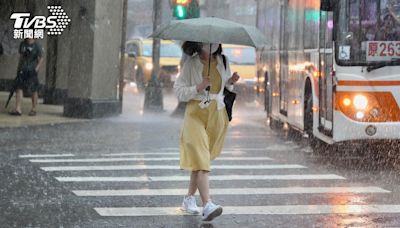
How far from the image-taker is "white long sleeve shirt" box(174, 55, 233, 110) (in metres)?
7.00

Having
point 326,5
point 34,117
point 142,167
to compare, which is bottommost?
point 142,167

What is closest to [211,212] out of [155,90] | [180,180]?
[180,180]

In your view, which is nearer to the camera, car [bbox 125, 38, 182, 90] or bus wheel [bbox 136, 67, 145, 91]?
car [bbox 125, 38, 182, 90]

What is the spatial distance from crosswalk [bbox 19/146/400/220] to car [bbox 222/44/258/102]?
43.2ft

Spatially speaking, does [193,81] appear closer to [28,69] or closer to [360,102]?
[360,102]

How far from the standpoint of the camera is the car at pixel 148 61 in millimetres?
28969

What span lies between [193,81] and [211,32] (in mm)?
541

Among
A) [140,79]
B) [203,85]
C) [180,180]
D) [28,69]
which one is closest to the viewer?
[203,85]

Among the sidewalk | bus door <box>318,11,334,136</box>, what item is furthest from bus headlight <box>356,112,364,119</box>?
the sidewalk

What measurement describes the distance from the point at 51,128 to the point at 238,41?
9.43 m

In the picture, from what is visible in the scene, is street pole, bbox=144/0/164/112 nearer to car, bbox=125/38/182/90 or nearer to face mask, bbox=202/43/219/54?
car, bbox=125/38/182/90

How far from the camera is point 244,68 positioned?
26328mm

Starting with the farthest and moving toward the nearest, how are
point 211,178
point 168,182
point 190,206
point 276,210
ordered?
point 211,178 < point 168,182 < point 276,210 < point 190,206

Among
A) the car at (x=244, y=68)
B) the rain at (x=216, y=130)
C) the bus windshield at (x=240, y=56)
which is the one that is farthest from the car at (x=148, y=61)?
the rain at (x=216, y=130)
